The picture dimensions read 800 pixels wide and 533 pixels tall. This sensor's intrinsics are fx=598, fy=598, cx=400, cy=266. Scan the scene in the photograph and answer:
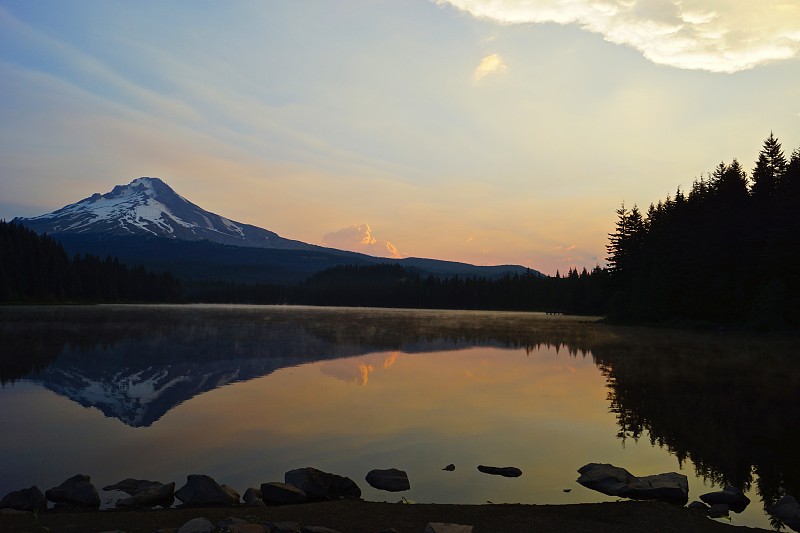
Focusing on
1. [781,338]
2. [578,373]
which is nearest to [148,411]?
[578,373]

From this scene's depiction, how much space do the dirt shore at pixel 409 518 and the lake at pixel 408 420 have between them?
1.36 metres

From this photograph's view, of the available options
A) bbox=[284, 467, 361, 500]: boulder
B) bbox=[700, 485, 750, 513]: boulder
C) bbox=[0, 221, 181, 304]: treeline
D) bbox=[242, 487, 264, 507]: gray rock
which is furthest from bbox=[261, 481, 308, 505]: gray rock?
bbox=[0, 221, 181, 304]: treeline

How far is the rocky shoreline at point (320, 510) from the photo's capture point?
37.4 ft

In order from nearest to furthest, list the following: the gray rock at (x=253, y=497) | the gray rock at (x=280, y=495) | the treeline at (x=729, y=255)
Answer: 1. the gray rock at (x=253, y=497)
2. the gray rock at (x=280, y=495)
3. the treeline at (x=729, y=255)

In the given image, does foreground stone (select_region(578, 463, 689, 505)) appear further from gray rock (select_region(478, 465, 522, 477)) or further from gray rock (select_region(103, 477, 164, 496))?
gray rock (select_region(103, 477, 164, 496))

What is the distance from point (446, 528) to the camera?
1085 cm

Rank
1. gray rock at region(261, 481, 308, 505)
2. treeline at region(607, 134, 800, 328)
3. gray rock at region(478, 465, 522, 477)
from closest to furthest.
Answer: gray rock at region(261, 481, 308, 505), gray rock at region(478, 465, 522, 477), treeline at region(607, 134, 800, 328)

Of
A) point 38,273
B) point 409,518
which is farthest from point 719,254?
point 38,273

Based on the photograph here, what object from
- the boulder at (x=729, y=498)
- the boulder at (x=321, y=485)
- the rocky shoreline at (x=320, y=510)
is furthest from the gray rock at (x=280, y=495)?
the boulder at (x=729, y=498)

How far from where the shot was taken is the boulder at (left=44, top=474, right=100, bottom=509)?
43.4ft

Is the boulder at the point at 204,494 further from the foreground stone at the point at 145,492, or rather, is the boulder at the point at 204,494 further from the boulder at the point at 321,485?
the boulder at the point at 321,485

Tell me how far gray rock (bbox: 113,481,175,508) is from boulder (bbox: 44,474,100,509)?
569mm

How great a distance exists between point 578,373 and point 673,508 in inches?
998

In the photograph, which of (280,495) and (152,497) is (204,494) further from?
(280,495)
